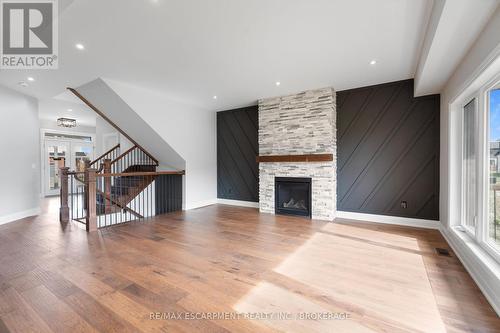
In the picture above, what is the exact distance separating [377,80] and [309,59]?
5.62 feet

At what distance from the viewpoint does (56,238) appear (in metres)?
3.58

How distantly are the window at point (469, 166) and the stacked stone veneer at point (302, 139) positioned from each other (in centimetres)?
200

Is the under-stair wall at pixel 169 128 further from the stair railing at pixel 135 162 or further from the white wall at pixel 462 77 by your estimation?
the white wall at pixel 462 77

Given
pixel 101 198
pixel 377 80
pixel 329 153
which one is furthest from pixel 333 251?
pixel 101 198

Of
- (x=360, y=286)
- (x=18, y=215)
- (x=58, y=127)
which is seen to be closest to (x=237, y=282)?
(x=360, y=286)

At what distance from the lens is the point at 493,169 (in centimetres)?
233

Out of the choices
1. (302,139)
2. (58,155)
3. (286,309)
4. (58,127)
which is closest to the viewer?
(286,309)

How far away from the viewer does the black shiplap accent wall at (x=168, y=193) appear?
18.6 feet

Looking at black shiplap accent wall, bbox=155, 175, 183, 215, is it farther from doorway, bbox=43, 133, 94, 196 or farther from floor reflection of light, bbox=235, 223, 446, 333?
doorway, bbox=43, 133, 94, 196

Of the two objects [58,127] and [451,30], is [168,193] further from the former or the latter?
[58,127]

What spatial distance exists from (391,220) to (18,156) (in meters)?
7.89

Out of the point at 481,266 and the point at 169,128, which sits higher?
the point at 169,128

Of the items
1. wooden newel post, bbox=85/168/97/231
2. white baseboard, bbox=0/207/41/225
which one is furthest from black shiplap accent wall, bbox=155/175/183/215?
white baseboard, bbox=0/207/41/225

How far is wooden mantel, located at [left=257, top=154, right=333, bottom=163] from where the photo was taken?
4574mm
